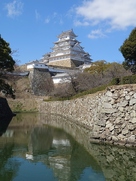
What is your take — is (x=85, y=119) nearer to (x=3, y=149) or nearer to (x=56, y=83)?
(x=3, y=149)

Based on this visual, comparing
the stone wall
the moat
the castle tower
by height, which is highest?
the castle tower

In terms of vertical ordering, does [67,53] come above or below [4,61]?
above

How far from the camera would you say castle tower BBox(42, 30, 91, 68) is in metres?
52.4

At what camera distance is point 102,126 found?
1009 cm

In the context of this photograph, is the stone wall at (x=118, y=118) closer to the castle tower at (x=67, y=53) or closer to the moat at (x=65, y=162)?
the moat at (x=65, y=162)

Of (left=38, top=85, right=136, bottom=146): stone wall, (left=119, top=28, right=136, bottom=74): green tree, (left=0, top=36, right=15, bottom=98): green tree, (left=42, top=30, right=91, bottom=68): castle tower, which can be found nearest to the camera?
(left=38, top=85, right=136, bottom=146): stone wall

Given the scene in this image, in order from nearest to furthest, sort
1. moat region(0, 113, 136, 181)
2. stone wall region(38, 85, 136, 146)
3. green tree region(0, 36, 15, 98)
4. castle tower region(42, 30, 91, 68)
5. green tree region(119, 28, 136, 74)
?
moat region(0, 113, 136, 181) < stone wall region(38, 85, 136, 146) < green tree region(119, 28, 136, 74) < green tree region(0, 36, 15, 98) < castle tower region(42, 30, 91, 68)

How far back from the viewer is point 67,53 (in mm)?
52750

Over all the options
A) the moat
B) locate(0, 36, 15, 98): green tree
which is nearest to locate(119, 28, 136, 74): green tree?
the moat

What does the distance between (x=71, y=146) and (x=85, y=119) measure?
639cm

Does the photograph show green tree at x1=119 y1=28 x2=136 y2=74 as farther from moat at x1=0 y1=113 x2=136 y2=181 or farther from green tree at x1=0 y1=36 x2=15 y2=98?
green tree at x1=0 y1=36 x2=15 y2=98

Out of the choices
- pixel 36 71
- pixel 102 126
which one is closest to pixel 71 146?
pixel 102 126

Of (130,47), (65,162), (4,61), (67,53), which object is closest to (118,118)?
(65,162)

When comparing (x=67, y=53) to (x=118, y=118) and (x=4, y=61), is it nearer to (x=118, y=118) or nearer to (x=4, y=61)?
(x=4, y=61)
